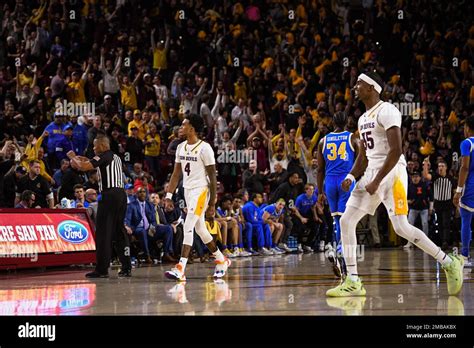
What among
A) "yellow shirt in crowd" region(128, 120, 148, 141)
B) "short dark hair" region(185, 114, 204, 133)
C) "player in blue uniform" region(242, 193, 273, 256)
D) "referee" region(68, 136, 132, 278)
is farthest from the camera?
"yellow shirt in crowd" region(128, 120, 148, 141)

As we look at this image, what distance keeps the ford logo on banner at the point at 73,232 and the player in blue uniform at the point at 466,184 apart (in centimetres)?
631

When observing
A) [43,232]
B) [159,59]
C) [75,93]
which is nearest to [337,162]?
[43,232]

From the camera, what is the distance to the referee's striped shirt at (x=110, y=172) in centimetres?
1202

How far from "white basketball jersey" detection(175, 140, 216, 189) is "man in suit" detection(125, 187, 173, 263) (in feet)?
11.7

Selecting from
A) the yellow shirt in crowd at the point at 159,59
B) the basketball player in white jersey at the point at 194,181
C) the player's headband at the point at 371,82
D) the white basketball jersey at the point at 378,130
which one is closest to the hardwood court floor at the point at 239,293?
the basketball player in white jersey at the point at 194,181

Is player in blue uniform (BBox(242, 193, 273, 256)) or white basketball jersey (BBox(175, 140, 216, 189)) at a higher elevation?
white basketball jersey (BBox(175, 140, 216, 189))

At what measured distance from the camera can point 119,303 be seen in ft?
28.1

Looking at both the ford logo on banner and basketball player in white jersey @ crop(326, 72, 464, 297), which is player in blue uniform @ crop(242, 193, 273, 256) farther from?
basketball player in white jersey @ crop(326, 72, 464, 297)

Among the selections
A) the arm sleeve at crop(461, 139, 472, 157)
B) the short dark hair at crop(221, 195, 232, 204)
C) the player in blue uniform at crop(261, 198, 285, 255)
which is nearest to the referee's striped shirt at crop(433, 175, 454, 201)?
the player in blue uniform at crop(261, 198, 285, 255)

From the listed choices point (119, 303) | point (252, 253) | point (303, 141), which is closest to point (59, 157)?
point (252, 253)

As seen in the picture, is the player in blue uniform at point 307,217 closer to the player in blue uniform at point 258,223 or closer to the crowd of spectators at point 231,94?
the crowd of spectators at point 231,94

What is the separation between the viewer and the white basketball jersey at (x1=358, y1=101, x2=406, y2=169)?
8609mm

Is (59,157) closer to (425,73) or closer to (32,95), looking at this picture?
(32,95)
